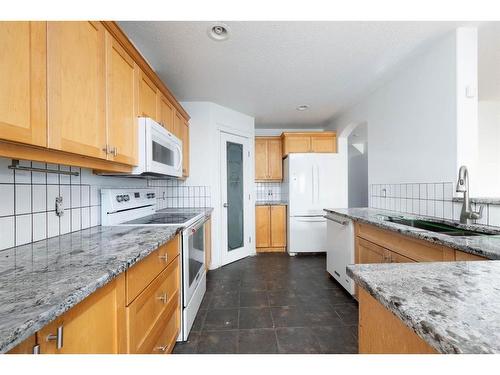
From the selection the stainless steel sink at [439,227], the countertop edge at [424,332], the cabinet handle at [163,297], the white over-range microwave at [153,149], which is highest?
the white over-range microwave at [153,149]

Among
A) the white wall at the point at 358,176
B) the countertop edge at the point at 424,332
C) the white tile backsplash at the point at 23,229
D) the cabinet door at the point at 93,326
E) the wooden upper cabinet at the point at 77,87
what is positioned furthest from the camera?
the white wall at the point at 358,176

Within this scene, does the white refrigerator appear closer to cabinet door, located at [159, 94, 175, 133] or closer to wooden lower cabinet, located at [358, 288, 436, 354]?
cabinet door, located at [159, 94, 175, 133]

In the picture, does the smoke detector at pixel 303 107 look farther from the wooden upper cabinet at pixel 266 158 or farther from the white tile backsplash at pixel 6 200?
the white tile backsplash at pixel 6 200

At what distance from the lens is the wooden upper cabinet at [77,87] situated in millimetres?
859

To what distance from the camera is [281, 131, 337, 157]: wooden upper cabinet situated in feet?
12.6

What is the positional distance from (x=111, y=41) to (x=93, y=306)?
51.4 inches

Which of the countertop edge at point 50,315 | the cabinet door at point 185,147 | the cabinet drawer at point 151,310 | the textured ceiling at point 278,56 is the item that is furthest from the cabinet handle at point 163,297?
the textured ceiling at point 278,56

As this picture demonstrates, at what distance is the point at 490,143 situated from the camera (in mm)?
3219

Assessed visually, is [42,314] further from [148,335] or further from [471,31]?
[471,31]

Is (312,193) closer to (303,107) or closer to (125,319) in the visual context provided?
(303,107)

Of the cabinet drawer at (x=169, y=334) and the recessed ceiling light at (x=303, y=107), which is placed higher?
the recessed ceiling light at (x=303, y=107)

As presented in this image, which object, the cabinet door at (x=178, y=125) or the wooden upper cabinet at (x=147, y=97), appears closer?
the wooden upper cabinet at (x=147, y=97)

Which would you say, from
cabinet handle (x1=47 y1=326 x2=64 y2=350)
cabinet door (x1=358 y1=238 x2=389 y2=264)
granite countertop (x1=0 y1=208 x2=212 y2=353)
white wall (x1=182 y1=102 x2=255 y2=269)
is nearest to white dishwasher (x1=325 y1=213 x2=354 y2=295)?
cabinet door (x1=358 y1=238 x2=389 y2=264)

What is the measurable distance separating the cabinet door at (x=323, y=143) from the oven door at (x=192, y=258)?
255 centimetres
